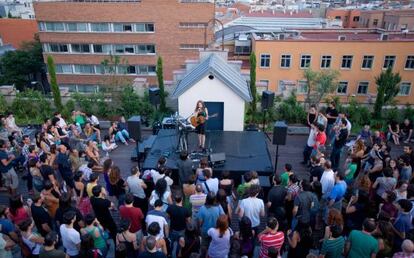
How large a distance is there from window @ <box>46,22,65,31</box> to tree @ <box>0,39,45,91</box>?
27.2ft

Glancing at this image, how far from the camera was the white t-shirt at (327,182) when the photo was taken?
21.9ft

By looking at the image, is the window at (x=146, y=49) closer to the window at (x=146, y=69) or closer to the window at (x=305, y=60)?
the window at (x=146, y=69)

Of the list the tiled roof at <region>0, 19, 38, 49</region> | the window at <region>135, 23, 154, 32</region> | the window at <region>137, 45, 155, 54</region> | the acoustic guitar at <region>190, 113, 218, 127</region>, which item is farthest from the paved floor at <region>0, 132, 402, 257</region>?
the tiled roof at <region>0, 19, 38, 49</region>

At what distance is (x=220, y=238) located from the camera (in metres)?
5.13

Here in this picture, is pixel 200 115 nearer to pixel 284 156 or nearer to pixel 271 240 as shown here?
pixel 284 156

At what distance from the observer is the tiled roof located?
150 ft

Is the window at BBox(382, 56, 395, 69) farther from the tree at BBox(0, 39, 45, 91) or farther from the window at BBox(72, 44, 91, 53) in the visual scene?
the tree at BBox(0, 39, 45, 91)

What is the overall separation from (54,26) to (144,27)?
31.5 feet

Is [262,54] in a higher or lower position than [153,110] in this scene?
higher

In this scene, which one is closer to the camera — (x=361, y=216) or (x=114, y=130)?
(x=361, y=216)

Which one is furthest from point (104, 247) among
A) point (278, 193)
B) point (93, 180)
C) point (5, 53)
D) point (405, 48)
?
point (5, 53)

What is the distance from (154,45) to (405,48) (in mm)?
24885

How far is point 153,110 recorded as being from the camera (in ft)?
49.3

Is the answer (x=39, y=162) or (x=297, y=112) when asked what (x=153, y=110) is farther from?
(x=39, y=162)
